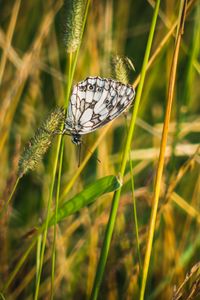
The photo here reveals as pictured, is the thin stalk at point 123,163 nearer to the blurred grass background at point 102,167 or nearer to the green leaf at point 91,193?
the green leaf at point 91,193

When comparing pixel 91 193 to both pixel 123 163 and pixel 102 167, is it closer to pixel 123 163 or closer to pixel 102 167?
pixel 123 163

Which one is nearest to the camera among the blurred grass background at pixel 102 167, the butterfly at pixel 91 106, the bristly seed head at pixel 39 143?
the bristly seed head at pixel 39 143

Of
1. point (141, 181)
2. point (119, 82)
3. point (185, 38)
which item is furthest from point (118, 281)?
point (185, 38)

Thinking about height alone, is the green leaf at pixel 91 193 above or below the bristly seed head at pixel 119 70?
below

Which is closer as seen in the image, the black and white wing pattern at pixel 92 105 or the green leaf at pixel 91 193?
the green leaf at pixel 91 193

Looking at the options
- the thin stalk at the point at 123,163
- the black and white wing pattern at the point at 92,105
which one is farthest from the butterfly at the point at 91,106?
the thin stalk at the point at 123,163

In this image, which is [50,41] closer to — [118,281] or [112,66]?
[118,281]

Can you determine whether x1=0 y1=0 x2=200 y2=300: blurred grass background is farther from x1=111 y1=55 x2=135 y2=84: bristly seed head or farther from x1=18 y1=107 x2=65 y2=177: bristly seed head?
x1=18 y1=107 x2=65 y2=177: bristly seed head

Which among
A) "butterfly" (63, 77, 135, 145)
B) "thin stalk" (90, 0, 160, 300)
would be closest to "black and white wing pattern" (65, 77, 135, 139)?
"butterfly" (63, 77, 135, 145)
